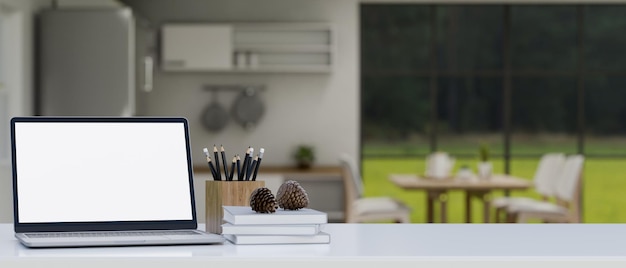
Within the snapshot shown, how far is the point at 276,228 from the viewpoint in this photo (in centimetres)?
211

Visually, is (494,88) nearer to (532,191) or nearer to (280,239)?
(532,191)

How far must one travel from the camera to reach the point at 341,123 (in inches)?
357

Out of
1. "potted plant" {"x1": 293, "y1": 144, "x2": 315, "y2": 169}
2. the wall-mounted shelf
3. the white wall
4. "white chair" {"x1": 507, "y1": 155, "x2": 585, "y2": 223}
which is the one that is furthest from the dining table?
the white wall

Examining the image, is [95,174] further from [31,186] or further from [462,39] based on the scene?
[462,39]

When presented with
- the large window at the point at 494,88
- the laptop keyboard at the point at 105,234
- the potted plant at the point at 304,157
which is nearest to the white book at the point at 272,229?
the laptop keyboard at the point at 105,234

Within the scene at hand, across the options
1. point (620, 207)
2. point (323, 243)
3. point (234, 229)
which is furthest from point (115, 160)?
point (620, 207)

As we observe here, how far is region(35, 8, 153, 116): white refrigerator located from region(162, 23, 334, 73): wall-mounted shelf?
1.80 meters

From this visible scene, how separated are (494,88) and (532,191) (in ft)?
8.87

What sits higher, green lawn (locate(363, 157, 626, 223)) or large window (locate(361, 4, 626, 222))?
large window (locate(361, 4, 626, 222))

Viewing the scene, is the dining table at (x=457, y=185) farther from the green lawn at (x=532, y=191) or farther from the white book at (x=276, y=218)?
the green lawn at (x=532, y=191)

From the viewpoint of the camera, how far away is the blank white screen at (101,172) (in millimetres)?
2242

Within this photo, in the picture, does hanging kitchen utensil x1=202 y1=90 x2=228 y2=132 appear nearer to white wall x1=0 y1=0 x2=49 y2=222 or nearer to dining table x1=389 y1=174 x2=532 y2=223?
dining table x1=389 y1=174 x2=532 y2=223

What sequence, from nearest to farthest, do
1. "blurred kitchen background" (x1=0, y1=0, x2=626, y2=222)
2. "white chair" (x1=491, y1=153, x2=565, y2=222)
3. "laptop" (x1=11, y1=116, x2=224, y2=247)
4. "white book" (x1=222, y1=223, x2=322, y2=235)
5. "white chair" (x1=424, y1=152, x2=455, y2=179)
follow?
"white book" (x1=222, y1=223, x2=322, y2=235) < "laptop" (x1=11, y1=116, x2=224, y2=247) < "blurred kitchen background" (x1=0, y1=0, x2=626, y2=222) < "white chair" (x1=424, y1=152, x2=455, y2=179) < "white chair" (x1=491, y1=153, x2=565, y2=222)

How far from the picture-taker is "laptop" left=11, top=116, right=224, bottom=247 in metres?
2.23
